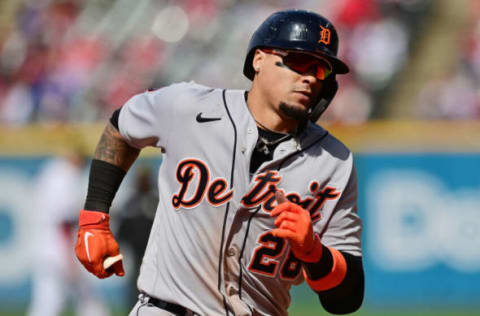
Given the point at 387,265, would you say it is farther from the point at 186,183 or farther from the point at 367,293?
the point at 186,183

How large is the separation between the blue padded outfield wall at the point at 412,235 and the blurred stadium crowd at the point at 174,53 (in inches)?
32.4

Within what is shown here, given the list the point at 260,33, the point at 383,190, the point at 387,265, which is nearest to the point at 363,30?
the point at 383,190

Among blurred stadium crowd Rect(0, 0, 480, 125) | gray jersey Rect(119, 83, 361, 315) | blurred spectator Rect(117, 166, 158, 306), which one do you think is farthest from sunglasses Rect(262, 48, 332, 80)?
blurred stadium crowd Rect(0, 0, 480, 125)

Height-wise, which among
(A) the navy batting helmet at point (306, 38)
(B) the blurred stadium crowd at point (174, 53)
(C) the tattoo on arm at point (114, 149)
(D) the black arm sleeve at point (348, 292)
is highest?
(B) the blurred stadium crowd at point (174, 53)

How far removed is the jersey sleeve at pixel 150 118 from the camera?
11.9ft

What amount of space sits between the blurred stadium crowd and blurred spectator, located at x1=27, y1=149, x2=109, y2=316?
7.14 ft

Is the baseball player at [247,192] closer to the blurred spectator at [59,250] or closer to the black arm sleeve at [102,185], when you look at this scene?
the black arm sleeve at [102,185]

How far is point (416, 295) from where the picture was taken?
981 centimetres

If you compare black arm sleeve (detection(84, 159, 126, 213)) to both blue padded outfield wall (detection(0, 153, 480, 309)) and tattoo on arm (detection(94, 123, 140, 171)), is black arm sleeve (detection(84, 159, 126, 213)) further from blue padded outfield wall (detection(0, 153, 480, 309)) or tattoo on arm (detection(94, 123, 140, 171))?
blue padded outfield wall (detection(0, 153, 480, 309))

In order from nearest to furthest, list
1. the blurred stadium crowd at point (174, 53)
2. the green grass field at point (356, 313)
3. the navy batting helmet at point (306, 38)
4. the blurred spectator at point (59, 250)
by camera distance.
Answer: the navy batting helmet at point (306, 38) < the blurred spectator at point (59, 250) < the green grass field at point (356, 313) < the blurred stadium crowd at point (174, 53)

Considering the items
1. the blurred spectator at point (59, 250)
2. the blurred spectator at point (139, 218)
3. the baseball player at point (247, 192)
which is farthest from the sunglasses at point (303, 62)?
the blurred spectator at point (59, 250)

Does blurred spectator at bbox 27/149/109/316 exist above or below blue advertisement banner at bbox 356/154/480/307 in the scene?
below

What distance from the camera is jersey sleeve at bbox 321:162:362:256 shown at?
362 centimetres

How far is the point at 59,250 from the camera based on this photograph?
859 cm
